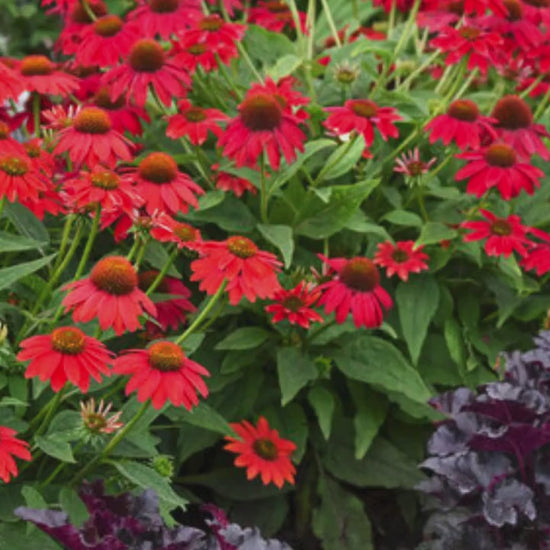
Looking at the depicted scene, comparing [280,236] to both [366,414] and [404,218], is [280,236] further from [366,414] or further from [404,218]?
[366,414]

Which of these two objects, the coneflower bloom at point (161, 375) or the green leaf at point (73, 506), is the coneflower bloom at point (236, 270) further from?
the green leaf at point (73, 506)

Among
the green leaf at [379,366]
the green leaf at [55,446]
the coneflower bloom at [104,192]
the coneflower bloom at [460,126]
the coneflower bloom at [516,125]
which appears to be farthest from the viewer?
the coneflower bloom at [516,125]

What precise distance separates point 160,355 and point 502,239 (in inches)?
37.3

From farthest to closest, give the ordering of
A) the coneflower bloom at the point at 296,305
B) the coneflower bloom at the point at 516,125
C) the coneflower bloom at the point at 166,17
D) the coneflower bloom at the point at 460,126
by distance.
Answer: the coneflower bloom at the point at 166,17 → the coneflower bloom at the point at 516,125 → the coneflower bloom at the point at 460,126 → the coneflower bloom at the point at 296,305

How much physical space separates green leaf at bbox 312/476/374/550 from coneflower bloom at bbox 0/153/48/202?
0.98 meters

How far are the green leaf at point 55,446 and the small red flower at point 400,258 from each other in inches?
33.3

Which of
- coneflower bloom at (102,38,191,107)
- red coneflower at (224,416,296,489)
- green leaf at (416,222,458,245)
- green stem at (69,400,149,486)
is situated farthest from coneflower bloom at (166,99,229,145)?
green stem at (69,400,149,486)

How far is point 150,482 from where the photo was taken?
196 cm

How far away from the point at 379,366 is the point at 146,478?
0.67 m

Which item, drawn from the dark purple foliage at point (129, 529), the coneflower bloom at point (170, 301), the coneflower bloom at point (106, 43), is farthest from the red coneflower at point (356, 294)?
the coneflower bloom at point (106, 43)

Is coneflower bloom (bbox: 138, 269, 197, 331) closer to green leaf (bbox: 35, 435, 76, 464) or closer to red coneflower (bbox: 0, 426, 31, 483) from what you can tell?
green leaf (bbox: 35, 435, 76, 464)

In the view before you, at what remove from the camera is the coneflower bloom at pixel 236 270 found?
77.2 inches

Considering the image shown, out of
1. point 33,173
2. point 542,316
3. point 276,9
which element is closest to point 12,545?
point 33,173

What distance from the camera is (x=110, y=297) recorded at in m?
1.83
